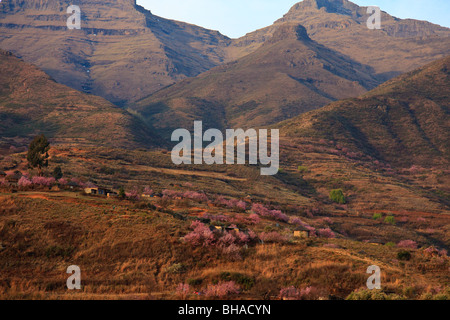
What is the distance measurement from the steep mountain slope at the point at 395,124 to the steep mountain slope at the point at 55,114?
2049 inches

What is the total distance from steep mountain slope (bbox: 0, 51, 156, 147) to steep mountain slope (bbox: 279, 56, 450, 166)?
52036mm

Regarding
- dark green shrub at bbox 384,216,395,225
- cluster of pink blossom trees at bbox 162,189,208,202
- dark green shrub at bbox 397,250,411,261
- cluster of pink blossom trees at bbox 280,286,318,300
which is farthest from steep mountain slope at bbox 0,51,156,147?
cluster of pink blossom trees at bbox 280,286,318,300

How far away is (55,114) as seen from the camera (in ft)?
451

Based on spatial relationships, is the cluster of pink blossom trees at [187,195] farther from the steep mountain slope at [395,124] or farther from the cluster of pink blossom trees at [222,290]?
the steep mountain slope at [395,124]

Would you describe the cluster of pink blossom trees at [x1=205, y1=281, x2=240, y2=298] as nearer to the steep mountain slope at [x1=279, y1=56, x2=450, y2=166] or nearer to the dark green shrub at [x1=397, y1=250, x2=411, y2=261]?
the dark green shrub at [x1=397, y1=250, x2=411, y2=261]

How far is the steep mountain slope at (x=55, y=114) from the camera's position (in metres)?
123

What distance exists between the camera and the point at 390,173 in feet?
354

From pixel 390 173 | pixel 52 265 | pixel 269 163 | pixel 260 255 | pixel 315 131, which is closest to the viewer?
pixel 52 265

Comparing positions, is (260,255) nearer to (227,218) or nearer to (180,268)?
(180,268)

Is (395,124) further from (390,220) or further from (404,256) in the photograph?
(404,256)

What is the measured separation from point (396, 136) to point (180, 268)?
128762mm

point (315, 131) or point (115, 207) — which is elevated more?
point (315, 131)

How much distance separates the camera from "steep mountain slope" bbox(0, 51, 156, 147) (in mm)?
123000
